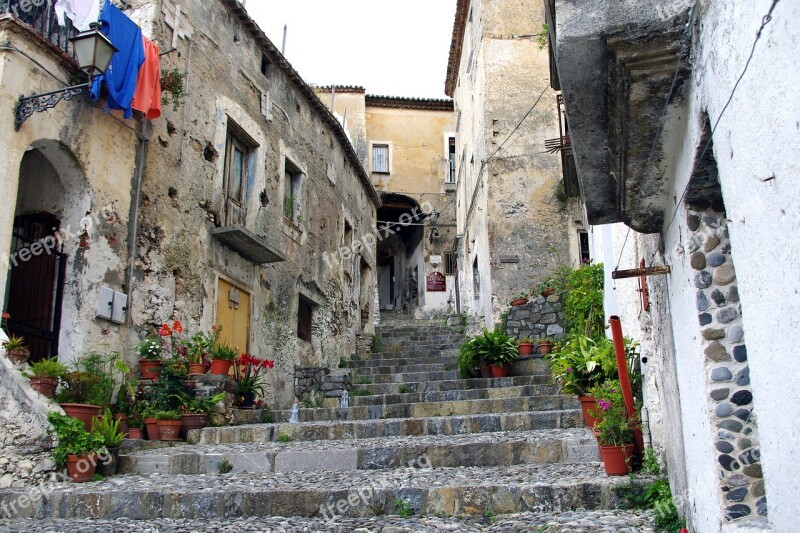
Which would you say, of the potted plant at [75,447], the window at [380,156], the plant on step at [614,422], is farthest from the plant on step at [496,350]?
the window at [380,156]

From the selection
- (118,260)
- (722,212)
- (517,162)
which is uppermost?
(517,162)

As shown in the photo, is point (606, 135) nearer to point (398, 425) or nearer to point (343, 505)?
point (343, 505)

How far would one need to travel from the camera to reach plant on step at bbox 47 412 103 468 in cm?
648

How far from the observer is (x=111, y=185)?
8.48 m

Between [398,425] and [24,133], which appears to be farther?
[398,425]

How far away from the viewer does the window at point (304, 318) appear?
44.2 feet

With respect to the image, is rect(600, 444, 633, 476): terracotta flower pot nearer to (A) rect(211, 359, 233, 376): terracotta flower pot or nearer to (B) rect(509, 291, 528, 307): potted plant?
(A) rect(211, 359, 233, 376): terracotta flower pot

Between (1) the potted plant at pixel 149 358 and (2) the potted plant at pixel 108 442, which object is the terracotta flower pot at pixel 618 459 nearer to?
(2) the potted plant at pixel 108 442

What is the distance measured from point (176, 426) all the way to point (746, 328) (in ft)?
22.3

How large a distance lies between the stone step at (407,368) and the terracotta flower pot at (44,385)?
693 centimetres

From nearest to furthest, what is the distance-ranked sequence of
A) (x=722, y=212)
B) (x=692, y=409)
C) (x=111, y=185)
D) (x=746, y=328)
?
1. (x=746, y=328)
2. (x=722, y=212)
3. (x=692, y=409)
4. (x=111, y=185)

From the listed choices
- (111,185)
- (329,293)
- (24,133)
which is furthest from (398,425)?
(329,293)

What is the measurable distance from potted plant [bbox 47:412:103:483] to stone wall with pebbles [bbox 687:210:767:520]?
5.50m

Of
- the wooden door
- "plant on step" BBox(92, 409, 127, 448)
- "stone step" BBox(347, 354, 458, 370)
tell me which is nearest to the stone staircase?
"plant on step" BBox(92, 409, 127, 448)
